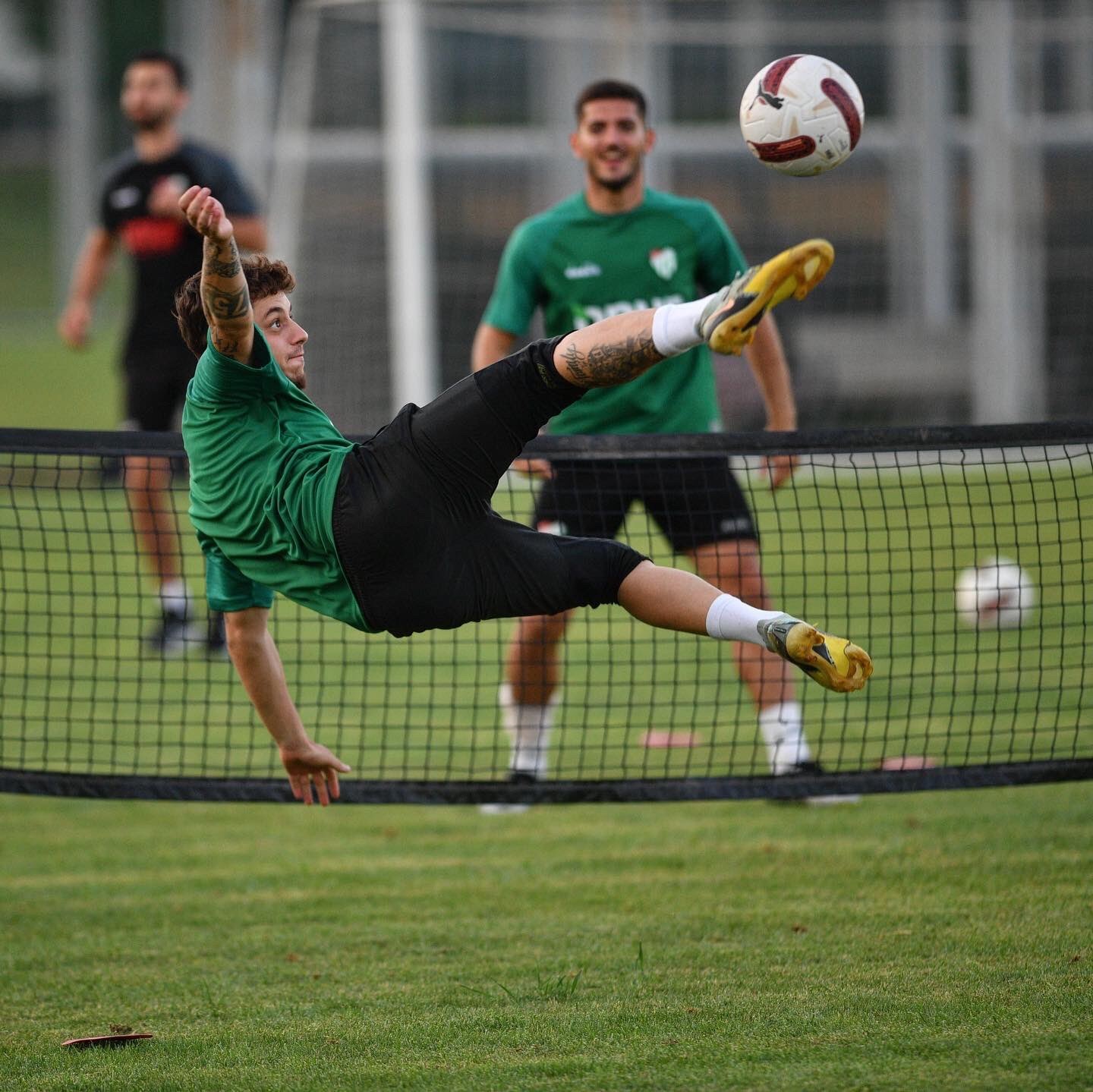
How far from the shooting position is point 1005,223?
15.3 m

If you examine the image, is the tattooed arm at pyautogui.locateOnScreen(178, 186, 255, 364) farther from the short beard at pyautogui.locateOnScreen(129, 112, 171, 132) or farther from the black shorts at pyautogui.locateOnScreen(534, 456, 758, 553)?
the short beard at pyautogui.locateOnScreen(129, 112, 171, 132)

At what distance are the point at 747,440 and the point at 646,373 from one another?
4.61 ft

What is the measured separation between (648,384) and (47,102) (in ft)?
101

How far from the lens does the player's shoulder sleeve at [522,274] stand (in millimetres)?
6488

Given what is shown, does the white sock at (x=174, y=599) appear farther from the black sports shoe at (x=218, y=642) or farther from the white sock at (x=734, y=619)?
the white sock at (x=734, y=619)

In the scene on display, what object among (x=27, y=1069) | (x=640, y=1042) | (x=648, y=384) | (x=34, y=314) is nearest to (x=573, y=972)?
(x=640, y=1042)

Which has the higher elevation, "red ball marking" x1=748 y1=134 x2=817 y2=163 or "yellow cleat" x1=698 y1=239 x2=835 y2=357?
"red ball marking" x1=748 y1=134 x2=817 y2=163

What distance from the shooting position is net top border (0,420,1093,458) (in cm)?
490

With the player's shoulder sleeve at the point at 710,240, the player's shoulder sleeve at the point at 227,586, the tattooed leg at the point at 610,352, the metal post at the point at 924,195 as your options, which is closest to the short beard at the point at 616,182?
the player's shoulder sleeve at the point at 710,240

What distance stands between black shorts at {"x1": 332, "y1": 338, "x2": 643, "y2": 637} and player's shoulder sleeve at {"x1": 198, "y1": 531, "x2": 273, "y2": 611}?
45 cm

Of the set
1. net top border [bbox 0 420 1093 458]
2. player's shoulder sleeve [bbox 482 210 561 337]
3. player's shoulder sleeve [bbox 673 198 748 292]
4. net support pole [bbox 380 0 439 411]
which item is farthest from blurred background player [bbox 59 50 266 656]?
net support pole [bbox 380 0 439 411]

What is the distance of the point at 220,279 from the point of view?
3961mm

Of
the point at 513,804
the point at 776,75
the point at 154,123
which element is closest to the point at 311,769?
the point at 513,804

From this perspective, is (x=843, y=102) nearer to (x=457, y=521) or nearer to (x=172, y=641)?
(x=457, y=521)
